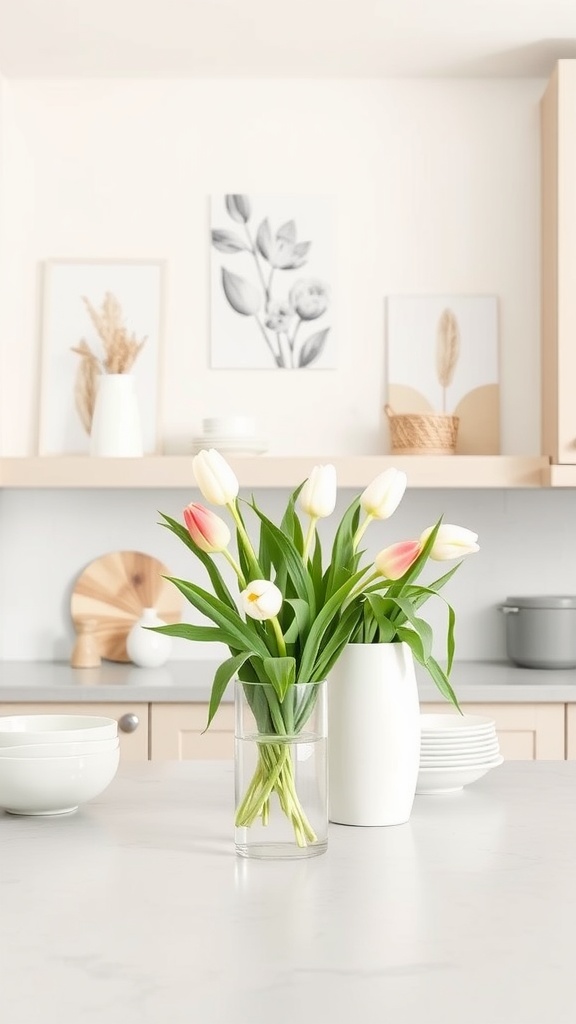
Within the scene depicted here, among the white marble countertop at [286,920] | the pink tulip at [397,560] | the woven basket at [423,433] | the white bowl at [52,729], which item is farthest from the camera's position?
the woven basket at [423,433]

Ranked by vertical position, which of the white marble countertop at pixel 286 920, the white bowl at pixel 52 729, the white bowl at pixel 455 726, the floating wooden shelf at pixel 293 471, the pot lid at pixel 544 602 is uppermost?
the floating wooden shelf at pixel 293 471

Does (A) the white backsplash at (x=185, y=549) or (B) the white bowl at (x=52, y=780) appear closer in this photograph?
(B) the white bowl at (x=52, y=780)

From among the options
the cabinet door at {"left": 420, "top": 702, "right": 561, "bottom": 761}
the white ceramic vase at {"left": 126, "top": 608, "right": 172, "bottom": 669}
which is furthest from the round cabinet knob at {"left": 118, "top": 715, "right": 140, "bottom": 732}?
the cabinet door at {"left": 420, "top": 702, "right": 561, "bottom": 761}

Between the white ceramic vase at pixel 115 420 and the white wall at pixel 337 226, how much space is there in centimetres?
21

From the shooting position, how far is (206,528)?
4.19 ft

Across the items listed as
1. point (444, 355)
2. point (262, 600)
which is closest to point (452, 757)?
point (262, 600)

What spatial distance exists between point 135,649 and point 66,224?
4.35ft

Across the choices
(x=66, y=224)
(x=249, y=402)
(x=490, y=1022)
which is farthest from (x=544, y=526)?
(x=490, y=1022)

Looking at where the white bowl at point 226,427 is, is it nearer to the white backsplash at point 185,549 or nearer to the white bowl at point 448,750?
the white backsplash at point 185,549

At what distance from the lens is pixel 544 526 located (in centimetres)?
363

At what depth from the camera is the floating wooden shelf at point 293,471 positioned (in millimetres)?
3266

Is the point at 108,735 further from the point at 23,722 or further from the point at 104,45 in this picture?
the point at 104,45

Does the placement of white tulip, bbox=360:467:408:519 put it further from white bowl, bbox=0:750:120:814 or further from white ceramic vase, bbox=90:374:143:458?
white ceramic vase, bbox=90:374:143:458

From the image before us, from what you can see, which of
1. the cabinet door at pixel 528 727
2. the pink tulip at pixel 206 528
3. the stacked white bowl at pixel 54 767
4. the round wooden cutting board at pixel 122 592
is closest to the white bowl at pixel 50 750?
the stacked white bowl at pixel 54 767
